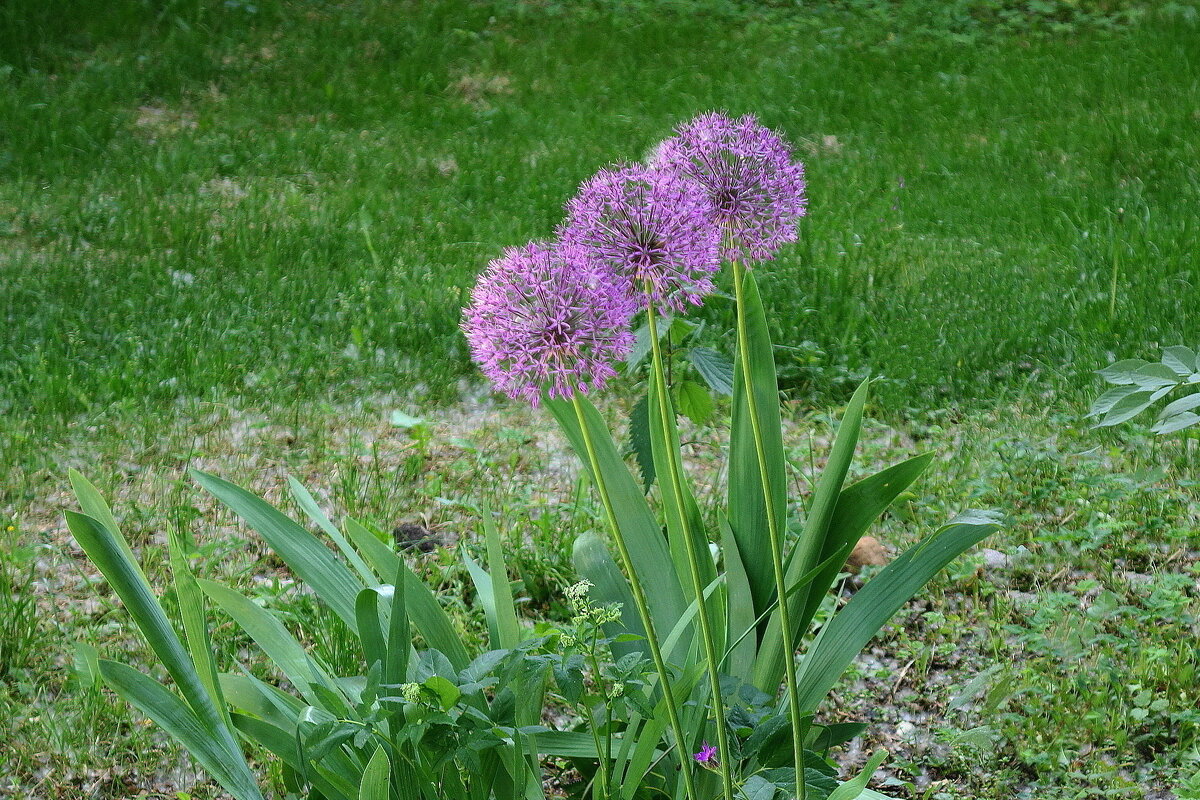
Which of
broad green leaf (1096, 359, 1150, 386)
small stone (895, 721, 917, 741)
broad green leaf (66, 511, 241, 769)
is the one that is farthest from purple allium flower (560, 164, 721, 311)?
small stone (895, 721, 917, 741)

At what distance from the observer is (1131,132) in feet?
22.7

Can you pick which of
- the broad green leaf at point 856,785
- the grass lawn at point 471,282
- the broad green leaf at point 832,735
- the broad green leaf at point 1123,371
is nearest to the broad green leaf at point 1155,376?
the broad green leaf at point 1123,371

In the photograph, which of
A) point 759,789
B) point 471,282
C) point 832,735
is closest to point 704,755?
point 759,789

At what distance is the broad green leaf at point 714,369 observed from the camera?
7.10 feet

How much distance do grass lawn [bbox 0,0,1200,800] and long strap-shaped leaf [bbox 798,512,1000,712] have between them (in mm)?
408

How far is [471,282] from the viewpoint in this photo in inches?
188

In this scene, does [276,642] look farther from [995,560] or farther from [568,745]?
[995,560]

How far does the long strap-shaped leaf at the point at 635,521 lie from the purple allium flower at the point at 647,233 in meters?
0.49

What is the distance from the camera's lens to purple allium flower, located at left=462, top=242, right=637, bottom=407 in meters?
1.41

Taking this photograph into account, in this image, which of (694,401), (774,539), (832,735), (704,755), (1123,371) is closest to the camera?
(774,539)

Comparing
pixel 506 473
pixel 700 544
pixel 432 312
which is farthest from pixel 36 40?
pixel 700 544

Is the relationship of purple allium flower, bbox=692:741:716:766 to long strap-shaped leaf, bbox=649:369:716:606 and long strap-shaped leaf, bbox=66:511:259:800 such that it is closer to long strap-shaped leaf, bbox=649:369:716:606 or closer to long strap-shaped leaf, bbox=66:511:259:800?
long strap-shaped leaf, bbox=649:369:716:606

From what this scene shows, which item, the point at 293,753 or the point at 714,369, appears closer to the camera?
the point at 293,753

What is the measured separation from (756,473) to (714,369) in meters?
0.26
